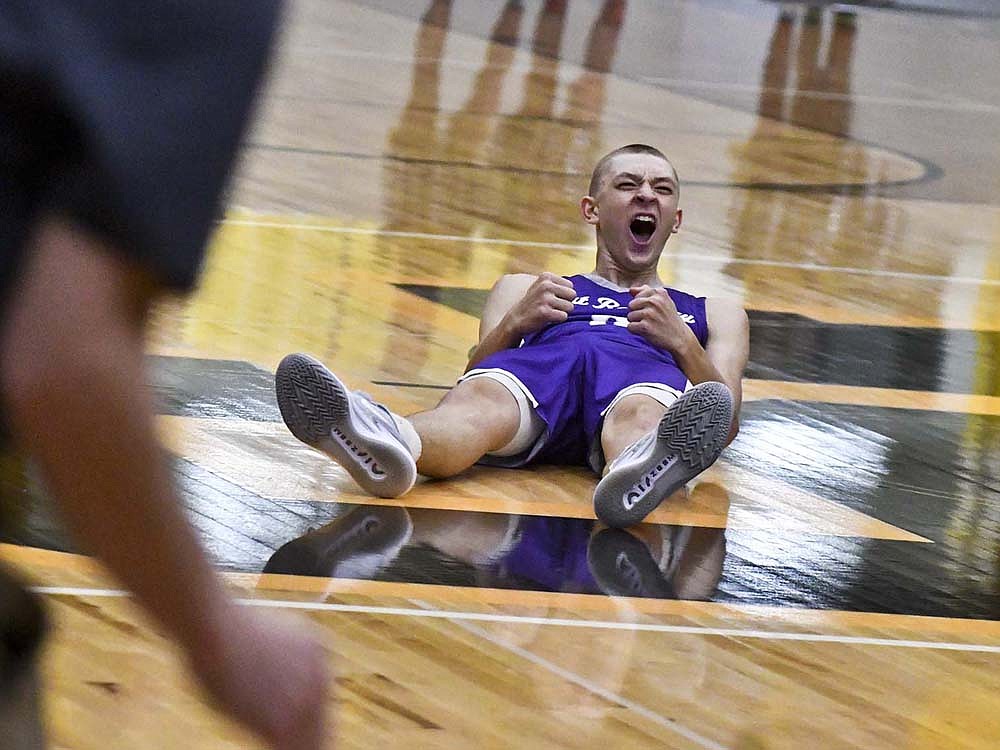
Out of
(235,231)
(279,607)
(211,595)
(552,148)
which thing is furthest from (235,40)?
(552,148)

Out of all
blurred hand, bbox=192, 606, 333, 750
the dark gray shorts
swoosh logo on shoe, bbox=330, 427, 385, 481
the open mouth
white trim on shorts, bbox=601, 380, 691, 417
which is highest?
the dark gray shorts

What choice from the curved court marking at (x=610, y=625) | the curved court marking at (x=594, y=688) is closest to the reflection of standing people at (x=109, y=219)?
the curved court marking at (x=594, y=688)

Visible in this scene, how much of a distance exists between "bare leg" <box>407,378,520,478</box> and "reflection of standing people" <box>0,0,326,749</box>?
2696mm

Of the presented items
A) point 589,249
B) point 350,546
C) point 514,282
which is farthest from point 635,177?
point 589,249

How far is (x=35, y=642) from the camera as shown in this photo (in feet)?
2.80

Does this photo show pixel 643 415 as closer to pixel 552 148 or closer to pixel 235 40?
pixel 235 40

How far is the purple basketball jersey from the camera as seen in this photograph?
3.63 m

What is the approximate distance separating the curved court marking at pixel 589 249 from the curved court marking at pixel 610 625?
3348 millimetres

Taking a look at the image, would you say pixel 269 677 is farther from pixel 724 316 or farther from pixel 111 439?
pixel 724 316

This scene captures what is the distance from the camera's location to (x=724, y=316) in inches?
153

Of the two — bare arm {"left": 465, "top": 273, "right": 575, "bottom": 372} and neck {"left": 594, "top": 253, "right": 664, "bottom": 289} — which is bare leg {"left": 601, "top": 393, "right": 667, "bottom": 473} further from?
neck {"left": 594, "top": 253, "right": 664, "bottom": 289}

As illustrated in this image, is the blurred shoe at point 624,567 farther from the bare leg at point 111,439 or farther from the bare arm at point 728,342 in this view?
the bare leg at point 111,439

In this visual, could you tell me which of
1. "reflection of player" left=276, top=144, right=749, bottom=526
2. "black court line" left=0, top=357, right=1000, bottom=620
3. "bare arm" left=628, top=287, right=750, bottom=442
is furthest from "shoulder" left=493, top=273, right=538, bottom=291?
"black court line" left=0, top=357, right=1000, bottom=620

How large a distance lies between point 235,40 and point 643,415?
2843 mm
